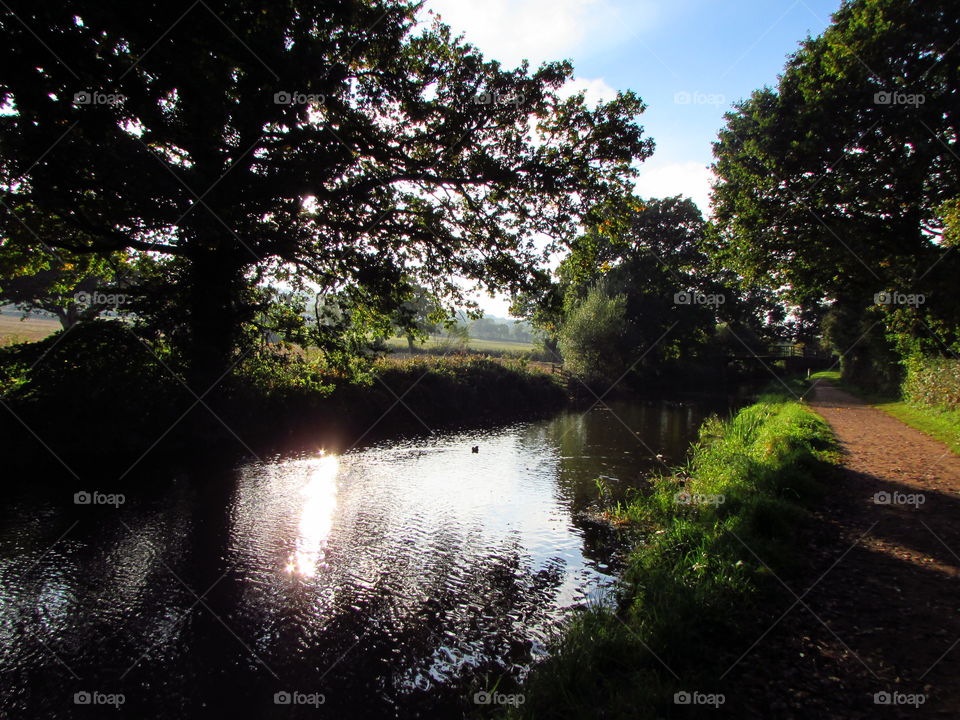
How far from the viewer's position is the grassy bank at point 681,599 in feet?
14.5

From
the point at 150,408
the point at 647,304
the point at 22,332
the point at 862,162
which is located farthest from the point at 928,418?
the point at 22,332

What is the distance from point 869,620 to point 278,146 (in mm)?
13321

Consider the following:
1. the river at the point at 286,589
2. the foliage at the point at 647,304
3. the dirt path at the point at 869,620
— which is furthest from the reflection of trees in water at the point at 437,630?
the foliage at the point at 647,304

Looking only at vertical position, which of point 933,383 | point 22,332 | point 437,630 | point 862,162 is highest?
point 862,162

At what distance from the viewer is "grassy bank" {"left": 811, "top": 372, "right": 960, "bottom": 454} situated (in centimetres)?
1500

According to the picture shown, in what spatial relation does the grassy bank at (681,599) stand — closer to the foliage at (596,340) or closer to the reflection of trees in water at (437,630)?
the reflection of trees in water at (437,630)

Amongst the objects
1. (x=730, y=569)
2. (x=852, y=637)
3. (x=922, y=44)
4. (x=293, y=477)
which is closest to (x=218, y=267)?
(x=293, y=477)

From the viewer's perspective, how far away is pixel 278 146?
11.5 m

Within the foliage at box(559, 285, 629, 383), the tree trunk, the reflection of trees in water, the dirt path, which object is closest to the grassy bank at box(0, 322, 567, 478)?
the tree trunk

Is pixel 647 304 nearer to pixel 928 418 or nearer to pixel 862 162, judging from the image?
pixel 928 418

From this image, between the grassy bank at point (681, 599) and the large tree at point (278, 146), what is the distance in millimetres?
7728

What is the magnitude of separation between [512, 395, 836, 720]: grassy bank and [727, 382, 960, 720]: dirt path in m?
0.33

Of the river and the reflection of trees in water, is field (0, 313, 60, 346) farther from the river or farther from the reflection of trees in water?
the reflection of trees in water

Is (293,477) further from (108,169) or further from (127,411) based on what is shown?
(108,169)
